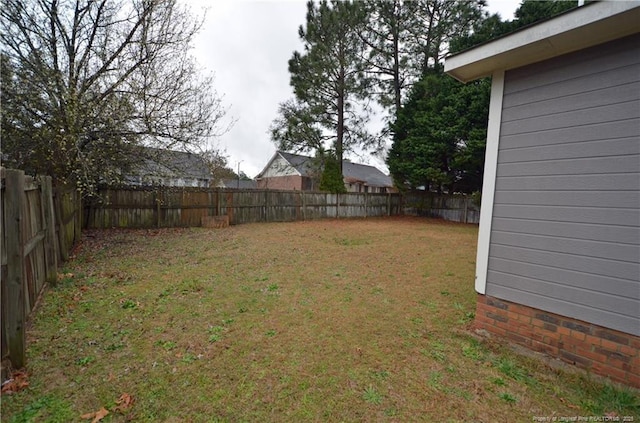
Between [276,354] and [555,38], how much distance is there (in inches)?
137

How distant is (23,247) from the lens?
2277mm

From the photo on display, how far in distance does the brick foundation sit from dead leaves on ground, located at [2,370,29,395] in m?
3.86

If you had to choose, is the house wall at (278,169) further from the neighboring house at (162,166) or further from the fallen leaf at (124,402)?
the fallen leaf at (124,402)

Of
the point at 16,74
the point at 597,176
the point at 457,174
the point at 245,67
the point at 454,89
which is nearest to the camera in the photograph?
the point at 597,176

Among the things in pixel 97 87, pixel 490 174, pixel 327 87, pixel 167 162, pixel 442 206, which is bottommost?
pixel 442 206

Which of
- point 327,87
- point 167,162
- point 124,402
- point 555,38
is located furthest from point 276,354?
point 327,87

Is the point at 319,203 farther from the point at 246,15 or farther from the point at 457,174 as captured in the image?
the point at 246,15

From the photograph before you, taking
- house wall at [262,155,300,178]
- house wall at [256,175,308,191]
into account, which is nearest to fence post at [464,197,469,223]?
house wall at [256,175,308,191]

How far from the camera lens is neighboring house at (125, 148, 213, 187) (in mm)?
7730

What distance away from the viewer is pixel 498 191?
284cm

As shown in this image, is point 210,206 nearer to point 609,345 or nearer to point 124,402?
point 124,402

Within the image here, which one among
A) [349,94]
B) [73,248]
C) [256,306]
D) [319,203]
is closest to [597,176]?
[256,306]

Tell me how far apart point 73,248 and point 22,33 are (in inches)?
185

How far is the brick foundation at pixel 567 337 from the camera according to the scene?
7.12 feet
